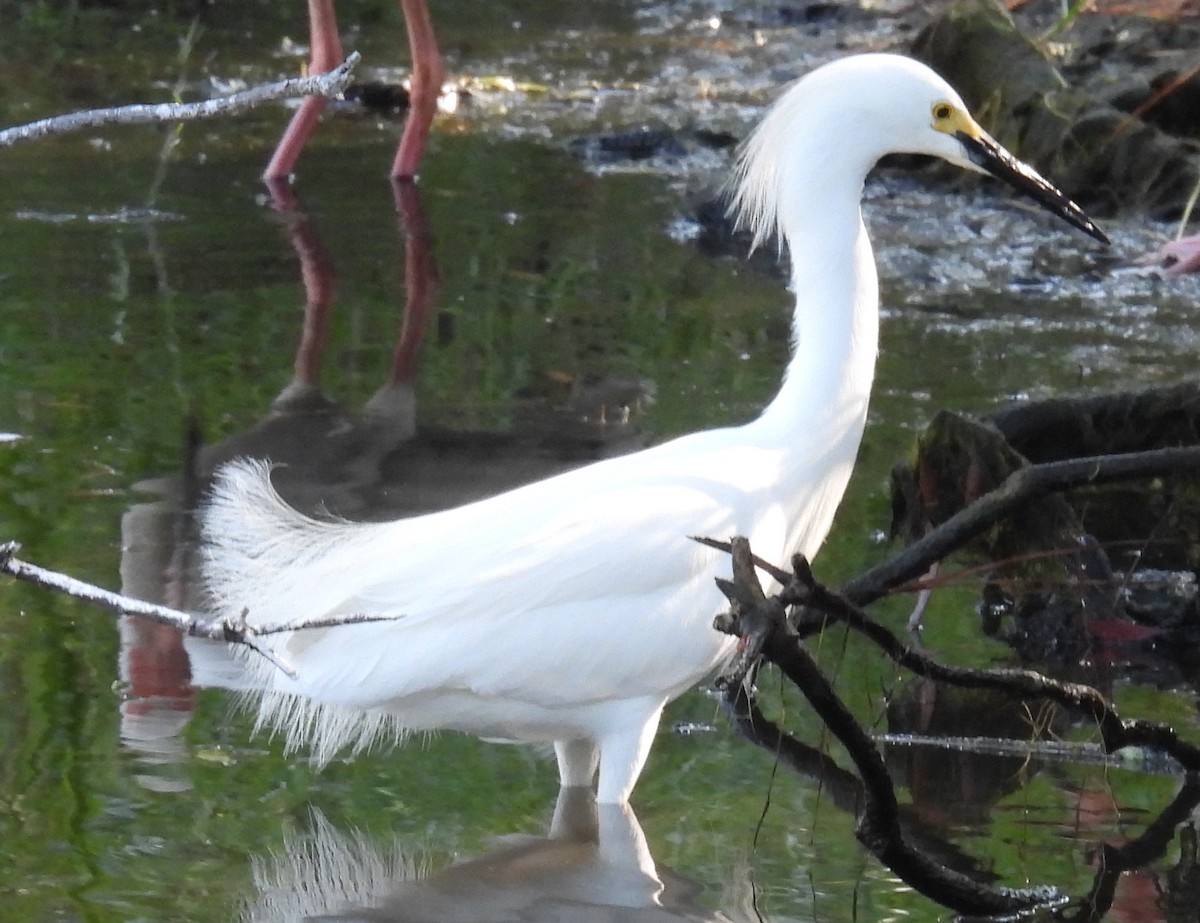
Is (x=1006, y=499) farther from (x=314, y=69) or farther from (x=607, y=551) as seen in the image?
(x=314, y=69)

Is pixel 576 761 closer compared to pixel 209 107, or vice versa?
pixel 209 107

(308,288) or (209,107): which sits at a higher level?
(209,107)

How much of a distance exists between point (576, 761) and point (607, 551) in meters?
0.54

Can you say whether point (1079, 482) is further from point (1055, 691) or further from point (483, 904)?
point (483, 904)

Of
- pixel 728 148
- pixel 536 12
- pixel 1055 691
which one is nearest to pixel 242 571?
pixel 1055 691

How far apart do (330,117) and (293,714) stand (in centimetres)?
877

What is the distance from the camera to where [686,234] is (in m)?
9.85

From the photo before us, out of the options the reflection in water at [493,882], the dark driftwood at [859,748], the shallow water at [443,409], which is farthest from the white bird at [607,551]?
the dark driftwood at [859,748]

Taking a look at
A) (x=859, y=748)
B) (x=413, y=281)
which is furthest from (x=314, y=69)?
(x=859, y=748)

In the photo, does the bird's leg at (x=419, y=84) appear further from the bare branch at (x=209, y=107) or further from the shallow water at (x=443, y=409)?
the bare branch at (x=209, y=107)

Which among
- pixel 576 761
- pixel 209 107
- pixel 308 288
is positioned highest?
pixel 209 107

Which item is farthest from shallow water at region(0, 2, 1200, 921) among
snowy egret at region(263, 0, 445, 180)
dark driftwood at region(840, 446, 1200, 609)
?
dark driftwood at region(840, 446, 1200, 609)

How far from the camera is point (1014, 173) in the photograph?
4711 millimetres

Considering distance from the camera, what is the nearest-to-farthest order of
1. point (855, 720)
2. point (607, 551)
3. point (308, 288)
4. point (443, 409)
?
point (855, 720)
point (607, 551)
point (443, 409)
point (308, 288)
